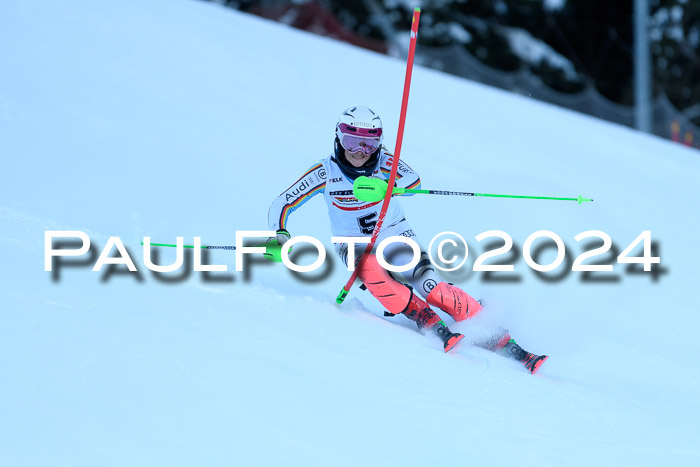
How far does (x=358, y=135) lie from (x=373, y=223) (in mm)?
504

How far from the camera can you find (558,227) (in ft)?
22.4

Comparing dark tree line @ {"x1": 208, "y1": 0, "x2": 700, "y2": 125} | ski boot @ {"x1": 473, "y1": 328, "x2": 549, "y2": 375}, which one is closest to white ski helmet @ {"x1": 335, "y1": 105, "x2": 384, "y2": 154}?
ski boot @ {"x1": 473, "y1": 328, "x2": 549, "y2": 375}

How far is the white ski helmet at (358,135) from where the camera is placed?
4.26m

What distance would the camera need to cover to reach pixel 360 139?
4281 mm

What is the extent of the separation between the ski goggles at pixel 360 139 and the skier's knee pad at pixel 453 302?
30.7 inches

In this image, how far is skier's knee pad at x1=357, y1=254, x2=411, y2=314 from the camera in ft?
14.0

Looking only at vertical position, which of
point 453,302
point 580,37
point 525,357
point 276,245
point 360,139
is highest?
point 580,37

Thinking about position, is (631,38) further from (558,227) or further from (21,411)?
(21,411)

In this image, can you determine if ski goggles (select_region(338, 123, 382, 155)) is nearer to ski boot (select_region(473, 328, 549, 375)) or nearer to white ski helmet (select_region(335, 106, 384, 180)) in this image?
white ski helmet (select_region(335, 106, 384, 180))

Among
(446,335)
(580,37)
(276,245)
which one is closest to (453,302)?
(446,335)

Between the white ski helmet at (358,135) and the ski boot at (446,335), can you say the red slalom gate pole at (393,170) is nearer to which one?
the white ski helmet at (358,135)

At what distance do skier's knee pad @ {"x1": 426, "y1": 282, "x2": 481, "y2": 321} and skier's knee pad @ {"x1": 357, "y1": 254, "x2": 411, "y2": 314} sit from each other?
14cm

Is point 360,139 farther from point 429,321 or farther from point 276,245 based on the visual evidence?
point 429,321

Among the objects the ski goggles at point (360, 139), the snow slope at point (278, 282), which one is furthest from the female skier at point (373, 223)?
the snow slope at point (278, 282)
